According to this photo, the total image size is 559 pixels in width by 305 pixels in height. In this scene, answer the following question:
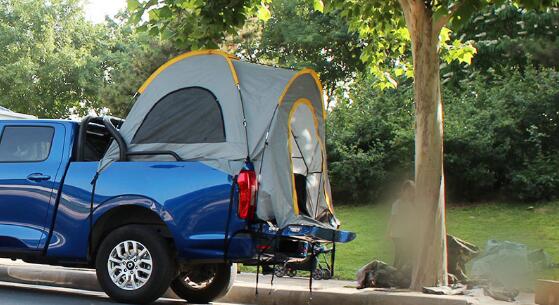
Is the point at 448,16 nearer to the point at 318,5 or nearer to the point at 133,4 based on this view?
the point at 318,5

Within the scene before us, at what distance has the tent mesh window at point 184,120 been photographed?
23.3ft

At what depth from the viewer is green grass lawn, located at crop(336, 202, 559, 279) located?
1280 cm

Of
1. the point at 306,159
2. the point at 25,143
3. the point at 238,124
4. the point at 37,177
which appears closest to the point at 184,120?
the point at 238,124

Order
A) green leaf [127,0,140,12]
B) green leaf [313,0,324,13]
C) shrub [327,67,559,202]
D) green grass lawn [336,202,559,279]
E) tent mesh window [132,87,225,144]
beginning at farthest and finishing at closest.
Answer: shrub [327,67,559,202] → green grass lawn [336,202,559,279] → green leaf [313,0,324,13] → green leaf [127,0,140,12] → tent mesh window [132,87,225,144]

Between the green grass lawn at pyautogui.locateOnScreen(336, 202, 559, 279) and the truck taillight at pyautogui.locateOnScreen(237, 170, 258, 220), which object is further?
the green grass lawn at pyautogui.locateOnScreen(336, 202, 559, 279)

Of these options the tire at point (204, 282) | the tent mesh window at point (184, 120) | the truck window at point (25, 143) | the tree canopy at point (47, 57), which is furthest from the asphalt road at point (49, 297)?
the tree canopy at point (47, 57)

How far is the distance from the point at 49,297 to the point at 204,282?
1.75 m

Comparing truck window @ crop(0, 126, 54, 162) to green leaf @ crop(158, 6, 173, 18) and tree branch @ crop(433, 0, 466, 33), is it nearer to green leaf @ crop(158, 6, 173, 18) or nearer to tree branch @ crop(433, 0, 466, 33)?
green leaf @ crop(158, 6, 173, 18)

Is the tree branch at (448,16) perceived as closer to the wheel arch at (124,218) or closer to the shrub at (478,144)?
the wheel arch at (124,218)

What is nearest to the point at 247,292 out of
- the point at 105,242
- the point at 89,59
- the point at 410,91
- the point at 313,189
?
the point at 313,189

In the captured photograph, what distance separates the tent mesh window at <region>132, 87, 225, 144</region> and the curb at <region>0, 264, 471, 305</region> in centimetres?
214

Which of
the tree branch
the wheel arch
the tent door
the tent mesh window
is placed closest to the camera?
the wheel arch

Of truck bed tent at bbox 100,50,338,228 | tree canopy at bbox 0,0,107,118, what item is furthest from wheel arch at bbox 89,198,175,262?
tree canopy at bbox 0,0,107,118

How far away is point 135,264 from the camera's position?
6844mm
